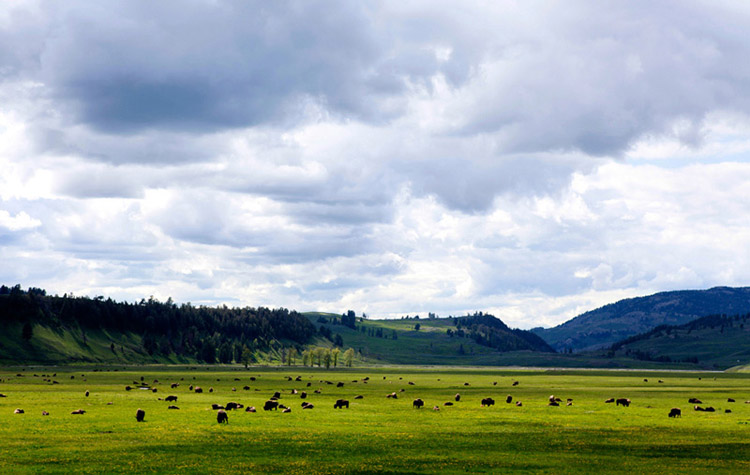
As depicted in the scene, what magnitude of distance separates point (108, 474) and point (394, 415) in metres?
36.4

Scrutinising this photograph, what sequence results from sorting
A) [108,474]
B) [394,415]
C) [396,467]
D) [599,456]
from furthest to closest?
[394,415] → [599,456] → [396,467] → [108,474]

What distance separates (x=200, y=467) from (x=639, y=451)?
28152mm

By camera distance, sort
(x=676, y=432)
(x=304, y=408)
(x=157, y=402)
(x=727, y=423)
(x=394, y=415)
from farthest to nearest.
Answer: (x=157, y=402), (x=304, y=408), (x=394, y=415), (x=727, y=423), (x=676, y=432)

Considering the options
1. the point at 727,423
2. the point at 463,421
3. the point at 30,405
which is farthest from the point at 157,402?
the point at 727,423

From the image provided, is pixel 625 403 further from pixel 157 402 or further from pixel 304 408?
Result: pixel 157 402

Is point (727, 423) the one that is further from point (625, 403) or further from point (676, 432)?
point (625, 403)

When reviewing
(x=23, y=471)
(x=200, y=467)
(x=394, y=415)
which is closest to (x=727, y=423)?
(x=394, y=415)

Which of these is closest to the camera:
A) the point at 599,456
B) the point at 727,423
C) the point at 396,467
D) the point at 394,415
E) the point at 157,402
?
the point at 396,467

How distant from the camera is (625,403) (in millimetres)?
84875

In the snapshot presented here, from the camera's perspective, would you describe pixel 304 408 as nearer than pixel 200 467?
No

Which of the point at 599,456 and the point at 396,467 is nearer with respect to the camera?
the point at 396,467

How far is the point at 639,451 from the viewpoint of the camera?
46.2 m

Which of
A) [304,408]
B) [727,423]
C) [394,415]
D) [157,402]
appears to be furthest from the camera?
[157,402]

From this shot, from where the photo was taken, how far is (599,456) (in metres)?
44.1
